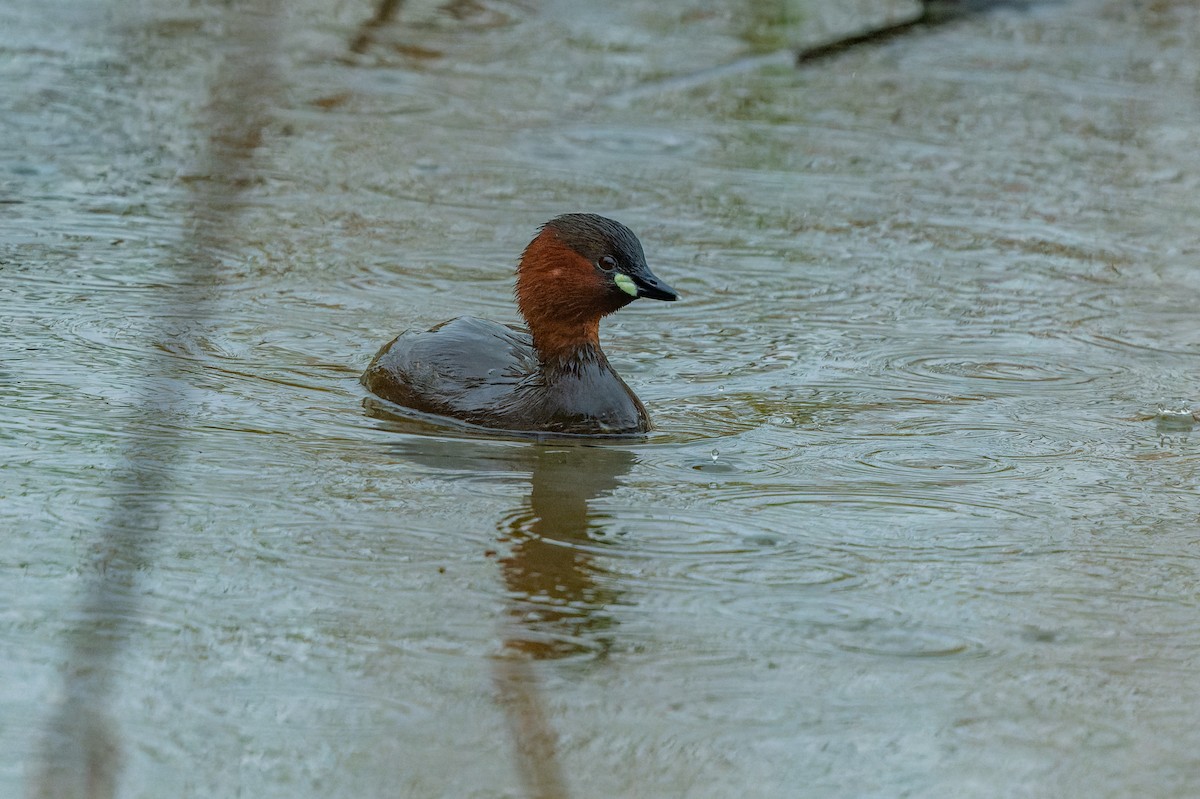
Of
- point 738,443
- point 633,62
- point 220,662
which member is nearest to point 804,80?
point 633,62

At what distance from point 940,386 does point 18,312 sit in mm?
3559

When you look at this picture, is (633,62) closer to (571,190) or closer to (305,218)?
(571,190)

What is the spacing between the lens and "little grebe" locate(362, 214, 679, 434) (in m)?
6.23

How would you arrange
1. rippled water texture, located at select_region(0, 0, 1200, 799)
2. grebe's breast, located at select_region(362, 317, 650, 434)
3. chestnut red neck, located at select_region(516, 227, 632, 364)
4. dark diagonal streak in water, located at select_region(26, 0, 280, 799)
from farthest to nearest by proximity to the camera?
chestnut red neck, located at select_region(516, 227, 632, 364) → grebe's breast, located at select_region(362, 317, 650, 434) → rippled water texture, located at select_region(0, 0, 1200, 799) → dark diagonal streak in water, located at select_region(26, 0, 280, 799)

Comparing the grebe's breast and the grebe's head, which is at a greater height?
the grebe's head

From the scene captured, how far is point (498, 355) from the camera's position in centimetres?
657

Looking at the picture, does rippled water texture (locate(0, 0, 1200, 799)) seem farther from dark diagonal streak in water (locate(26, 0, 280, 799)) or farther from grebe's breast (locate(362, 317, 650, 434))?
grebe's breast (locate(362, 317, 650, 434))

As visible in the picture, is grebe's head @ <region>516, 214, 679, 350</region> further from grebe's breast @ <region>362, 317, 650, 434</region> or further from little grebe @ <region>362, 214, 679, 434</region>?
grebe's breast @ <region>362, 317, 650, 434</region>

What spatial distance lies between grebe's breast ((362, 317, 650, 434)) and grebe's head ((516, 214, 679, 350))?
5.4 inches

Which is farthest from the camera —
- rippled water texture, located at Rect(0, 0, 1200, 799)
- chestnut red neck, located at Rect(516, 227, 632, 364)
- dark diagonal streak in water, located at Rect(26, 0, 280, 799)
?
chestnut red neck, located at Rect(516, 227, 632, 364)

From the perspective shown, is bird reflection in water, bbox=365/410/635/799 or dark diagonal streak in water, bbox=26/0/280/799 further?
bird reflection in water, bbox=365/410/635/799

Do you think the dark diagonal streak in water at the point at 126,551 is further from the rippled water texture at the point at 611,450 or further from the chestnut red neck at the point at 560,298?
the chestnut red neck at the point at 560,298

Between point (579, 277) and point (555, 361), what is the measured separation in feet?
1.04

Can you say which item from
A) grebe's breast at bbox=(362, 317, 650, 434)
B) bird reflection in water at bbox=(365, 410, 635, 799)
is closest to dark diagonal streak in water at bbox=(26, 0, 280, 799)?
bird reflection in water at bbox=(365, 410, 635, 799)
